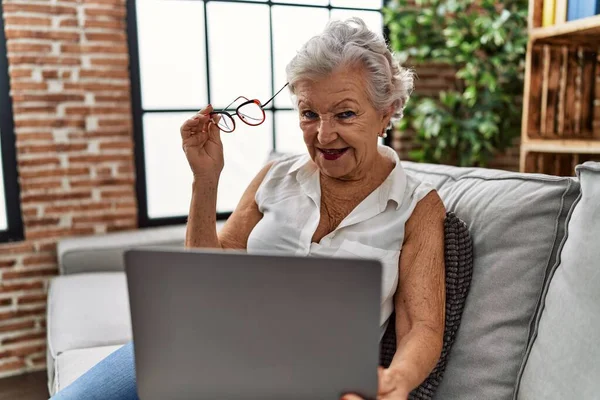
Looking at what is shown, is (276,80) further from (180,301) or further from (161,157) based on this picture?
(180,301)

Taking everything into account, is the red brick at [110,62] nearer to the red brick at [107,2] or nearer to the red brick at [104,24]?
the red brick at [104,24]

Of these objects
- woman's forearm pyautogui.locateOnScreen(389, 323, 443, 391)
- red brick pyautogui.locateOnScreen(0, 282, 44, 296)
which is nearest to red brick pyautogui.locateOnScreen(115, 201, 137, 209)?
red brick pyautogui.locateOnScreen(0, 282, 44, 296)

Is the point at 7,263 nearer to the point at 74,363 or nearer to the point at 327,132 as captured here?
the point at 74,363

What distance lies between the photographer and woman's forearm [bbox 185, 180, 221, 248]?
4.37 ft

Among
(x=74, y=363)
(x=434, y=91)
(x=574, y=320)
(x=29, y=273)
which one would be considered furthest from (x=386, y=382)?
(x=434, y=91)

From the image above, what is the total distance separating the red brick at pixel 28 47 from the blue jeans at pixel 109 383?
1812 millimetres

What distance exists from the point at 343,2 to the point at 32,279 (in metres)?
2.39

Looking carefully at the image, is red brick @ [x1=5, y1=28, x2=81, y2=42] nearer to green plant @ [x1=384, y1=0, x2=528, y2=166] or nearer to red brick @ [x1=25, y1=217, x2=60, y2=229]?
red brick @ [x1=25, y1=217, x2=60, y2=229]

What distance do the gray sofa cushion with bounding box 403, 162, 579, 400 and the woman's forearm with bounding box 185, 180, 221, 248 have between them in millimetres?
653

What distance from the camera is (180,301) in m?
0.74

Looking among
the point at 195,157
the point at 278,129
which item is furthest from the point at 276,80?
the point at 195,157

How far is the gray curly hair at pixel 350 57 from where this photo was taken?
1.25 m

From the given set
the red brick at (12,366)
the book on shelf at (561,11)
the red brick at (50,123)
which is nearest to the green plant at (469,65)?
the book on shelf at (561,11)

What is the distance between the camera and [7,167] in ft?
8.34
